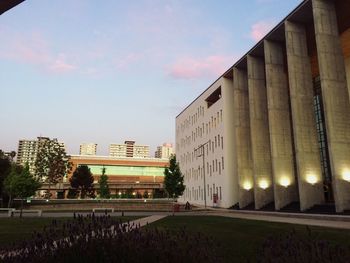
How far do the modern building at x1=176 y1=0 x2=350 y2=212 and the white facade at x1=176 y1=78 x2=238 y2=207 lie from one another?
0.56 ft

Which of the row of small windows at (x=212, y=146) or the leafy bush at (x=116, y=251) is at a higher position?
the row of small windows at (x=212, y=146)

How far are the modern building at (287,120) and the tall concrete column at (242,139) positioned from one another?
0.14 meters

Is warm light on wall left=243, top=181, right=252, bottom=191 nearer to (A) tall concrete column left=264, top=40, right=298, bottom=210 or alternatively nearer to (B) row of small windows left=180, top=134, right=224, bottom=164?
(B) row of small windows left=180, top=134, right=224, bottom=164

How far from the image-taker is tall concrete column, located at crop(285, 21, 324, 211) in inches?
1375

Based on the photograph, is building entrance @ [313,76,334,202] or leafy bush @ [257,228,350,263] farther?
building entrance @ [313,76,334,202]

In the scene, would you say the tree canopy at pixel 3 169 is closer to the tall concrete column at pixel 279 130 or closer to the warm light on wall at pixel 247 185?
the warm light on wall at pixel 247 185

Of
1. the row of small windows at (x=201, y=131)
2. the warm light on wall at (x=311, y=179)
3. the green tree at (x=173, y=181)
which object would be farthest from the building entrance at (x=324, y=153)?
the green tree at (x=173, y=181)

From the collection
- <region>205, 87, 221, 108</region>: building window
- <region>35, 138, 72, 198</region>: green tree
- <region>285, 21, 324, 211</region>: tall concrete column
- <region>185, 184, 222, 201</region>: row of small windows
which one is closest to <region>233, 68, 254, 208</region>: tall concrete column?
<region>185, 184, 222, 201</region>: row of small windows

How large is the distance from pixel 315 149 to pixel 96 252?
→ 34566mm

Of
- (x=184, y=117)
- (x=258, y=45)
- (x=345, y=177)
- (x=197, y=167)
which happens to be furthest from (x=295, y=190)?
(x=184, y=117)

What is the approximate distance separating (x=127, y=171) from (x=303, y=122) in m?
115

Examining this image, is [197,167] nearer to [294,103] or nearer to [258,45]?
[258,45]

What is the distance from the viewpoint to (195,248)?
5668 millimetres

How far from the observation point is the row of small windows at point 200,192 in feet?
190
